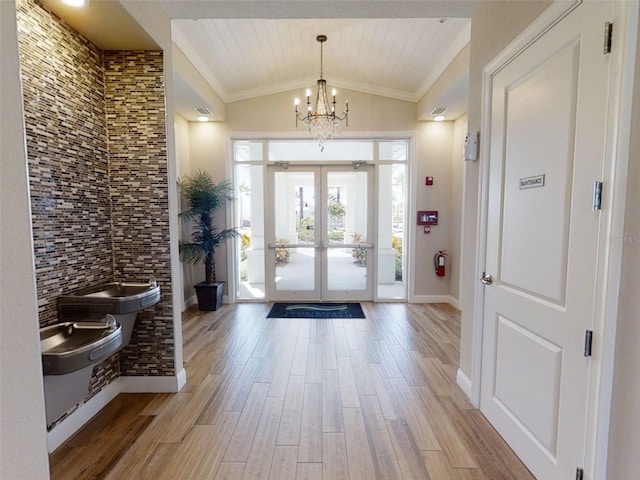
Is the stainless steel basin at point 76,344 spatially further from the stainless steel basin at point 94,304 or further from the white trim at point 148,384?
the white trim at point 148,384

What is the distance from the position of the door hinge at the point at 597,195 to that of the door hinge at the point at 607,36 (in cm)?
52

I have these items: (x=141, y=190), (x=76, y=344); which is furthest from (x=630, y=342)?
(x=141, y=190)

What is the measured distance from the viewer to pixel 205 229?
4.41 m

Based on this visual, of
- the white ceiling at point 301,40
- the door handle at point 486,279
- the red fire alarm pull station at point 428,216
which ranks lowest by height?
the door handle at point 486,279

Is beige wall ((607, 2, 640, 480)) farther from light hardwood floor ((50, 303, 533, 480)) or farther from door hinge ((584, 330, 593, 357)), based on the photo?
light hardwood floor ((50, 303, 533, 480))

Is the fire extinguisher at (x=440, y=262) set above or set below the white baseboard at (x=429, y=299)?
above

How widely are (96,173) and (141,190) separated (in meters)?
0.30

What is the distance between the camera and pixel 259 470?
1.69 meters

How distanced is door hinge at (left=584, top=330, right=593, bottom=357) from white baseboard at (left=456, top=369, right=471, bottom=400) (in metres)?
1.23

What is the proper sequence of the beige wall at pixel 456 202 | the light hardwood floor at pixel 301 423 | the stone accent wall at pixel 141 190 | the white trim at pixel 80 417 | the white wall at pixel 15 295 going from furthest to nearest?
the beige wall at pixel 456 202 < the stone accent wall at pixel 141 190 < the white trim at pixel 80 417 < the light hardwood floor at pixel 301 423 < the white wall at pixel 15 295

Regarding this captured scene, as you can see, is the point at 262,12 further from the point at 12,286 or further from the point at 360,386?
the point at 360,386

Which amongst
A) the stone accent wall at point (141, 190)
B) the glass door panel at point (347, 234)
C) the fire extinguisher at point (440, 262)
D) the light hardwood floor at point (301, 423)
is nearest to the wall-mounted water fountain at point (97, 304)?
the stone accent wall at point (141, 190)

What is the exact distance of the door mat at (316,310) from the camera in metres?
4.30

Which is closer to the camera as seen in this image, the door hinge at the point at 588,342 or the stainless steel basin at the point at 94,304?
the door hinge at the point at 588,342
